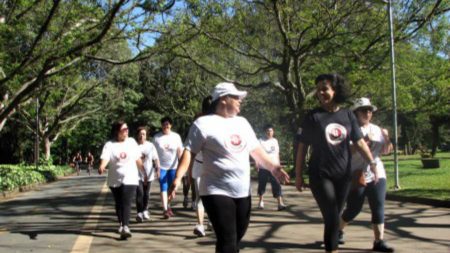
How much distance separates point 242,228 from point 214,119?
94cm

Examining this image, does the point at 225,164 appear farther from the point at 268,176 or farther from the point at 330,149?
the point at 268,176

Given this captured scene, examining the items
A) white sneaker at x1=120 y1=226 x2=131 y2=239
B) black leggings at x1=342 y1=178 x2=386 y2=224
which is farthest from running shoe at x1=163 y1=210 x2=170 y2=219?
black leggings at x1=342 y1=178 x2=386 y2=224

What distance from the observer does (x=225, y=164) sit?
4.27 metres

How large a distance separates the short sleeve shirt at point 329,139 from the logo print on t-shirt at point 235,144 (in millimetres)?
821

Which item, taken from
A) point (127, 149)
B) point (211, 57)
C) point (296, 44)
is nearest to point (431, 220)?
point (127, 149)

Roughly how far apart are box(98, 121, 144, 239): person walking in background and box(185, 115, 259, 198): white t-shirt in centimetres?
338

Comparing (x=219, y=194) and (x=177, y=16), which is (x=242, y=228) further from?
(x=177, y=16)

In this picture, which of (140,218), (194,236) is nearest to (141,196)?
(140,218)

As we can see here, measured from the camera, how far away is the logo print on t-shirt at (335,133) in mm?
4824

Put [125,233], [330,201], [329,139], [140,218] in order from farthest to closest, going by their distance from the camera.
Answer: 1. [140,218]
2. [125,233]
3. [329,139]
4. [330,201]

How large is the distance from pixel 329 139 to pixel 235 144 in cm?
100

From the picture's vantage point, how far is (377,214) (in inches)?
243

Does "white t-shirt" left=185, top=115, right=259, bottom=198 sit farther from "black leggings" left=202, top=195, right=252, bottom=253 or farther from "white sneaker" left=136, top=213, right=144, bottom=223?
"white sneaker" left=136, top=213, right=144, bottom=223

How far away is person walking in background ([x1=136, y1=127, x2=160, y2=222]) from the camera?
9367mm
